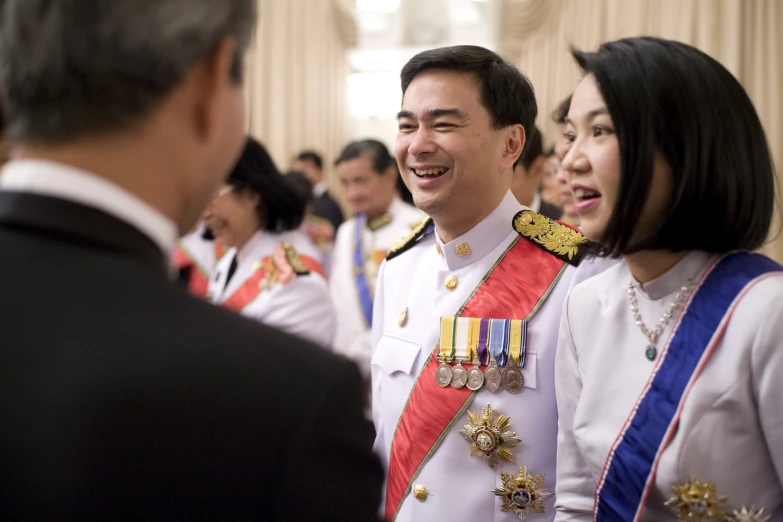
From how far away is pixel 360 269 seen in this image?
13.1ft

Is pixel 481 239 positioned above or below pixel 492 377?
above

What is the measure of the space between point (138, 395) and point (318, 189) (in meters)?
5.74

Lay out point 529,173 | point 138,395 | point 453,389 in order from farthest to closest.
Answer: point 529,173
point 453,389
point 138,395

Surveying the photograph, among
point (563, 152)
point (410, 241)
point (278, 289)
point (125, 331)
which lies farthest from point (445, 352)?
point (278, 289)

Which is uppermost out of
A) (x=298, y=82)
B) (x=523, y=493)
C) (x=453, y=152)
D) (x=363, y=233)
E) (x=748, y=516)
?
(x=298, y=82)

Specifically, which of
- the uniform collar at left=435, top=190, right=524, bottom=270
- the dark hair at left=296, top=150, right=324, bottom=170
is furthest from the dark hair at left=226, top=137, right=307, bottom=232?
the dark hair at left=296, top=150, right=324, bottom=170

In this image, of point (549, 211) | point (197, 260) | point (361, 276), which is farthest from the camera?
point (361, 276)

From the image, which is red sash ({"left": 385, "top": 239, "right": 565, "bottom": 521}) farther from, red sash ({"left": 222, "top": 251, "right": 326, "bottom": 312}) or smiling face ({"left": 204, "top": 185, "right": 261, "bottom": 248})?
smiling face ({"left": 204, "top": 185, "right": 261, "bottom": 248})

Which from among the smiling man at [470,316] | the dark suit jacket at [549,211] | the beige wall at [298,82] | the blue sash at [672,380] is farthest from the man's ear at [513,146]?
the beige wall at [298,82]

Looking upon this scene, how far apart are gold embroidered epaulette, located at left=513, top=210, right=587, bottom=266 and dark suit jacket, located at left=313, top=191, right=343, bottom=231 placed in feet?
14.2

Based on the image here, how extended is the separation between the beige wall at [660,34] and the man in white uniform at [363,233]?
1866 millimetres

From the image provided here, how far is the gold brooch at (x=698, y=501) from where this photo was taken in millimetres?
1037

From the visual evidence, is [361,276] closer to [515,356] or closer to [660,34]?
[515,356]

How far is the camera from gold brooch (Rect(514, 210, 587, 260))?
1.61 meters
